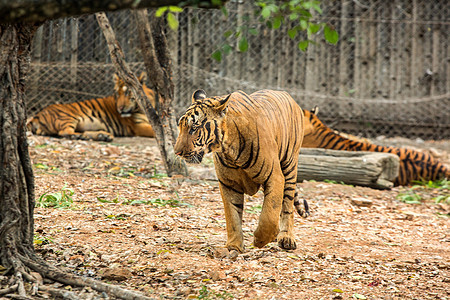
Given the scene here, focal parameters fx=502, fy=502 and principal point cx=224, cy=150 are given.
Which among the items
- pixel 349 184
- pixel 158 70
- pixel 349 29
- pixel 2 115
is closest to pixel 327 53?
pixel 349 29

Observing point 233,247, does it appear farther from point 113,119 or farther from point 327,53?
point 327,53

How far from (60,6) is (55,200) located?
10.0 feet

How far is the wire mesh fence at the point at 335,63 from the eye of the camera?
935 centimetres

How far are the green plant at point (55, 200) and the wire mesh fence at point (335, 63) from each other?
477cm

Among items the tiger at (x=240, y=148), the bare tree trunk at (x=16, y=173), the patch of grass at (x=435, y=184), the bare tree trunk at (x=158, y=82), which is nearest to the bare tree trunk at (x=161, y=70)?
the bare tree trunk at (x=158, y=82)

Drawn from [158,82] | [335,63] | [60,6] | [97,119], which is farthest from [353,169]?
[60,6]

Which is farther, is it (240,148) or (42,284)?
(240,148)

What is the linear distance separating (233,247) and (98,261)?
952 millimetres

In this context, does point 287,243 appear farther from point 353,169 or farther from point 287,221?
point 353,169

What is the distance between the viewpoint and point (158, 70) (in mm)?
5980

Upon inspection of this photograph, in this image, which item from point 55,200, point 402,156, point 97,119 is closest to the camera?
point 55,200

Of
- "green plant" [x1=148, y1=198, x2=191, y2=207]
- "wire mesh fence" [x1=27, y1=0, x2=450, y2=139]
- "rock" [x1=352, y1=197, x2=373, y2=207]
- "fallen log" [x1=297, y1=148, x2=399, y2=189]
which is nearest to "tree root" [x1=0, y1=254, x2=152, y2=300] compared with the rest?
"green plant" [x1=148, y1=198, x2=191, y2=207]

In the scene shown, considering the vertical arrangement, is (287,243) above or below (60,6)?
below

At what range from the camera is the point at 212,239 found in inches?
158
